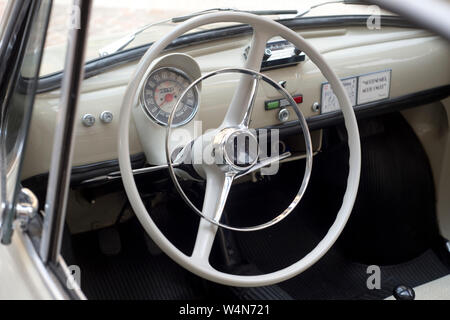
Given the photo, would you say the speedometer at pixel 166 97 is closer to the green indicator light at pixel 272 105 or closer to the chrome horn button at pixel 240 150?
the chrome horn button at pixel 240 150

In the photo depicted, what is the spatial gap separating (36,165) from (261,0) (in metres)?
0.86

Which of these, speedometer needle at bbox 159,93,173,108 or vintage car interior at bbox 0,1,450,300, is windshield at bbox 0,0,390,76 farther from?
speedometer needle at bbox 159,93,173,108

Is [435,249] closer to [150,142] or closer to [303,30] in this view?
[303,30]

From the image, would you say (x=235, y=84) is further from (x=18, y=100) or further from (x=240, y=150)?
(x=18, y=100)

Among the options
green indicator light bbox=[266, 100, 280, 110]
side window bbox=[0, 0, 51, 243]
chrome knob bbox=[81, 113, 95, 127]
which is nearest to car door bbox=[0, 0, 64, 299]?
side window bbox=[0, 0, 51, 243]

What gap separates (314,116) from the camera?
1.82 m

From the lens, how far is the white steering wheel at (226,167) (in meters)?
1.17

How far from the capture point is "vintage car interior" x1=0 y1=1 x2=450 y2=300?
1.36m

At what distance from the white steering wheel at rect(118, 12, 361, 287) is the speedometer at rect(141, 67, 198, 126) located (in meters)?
0.07

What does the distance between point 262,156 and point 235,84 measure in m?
0.28

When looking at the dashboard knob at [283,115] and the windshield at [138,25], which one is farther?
the dashboard knob at [283,115]

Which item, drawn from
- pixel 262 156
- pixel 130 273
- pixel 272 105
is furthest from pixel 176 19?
pixel 130 273

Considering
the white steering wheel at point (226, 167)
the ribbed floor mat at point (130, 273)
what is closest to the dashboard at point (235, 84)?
the white steering wheel at point (226, 167)

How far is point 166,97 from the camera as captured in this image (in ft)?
4.79
